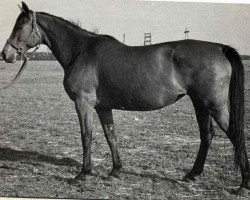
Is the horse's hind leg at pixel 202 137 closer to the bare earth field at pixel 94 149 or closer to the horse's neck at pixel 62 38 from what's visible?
the bare earth field at pixel 94 149

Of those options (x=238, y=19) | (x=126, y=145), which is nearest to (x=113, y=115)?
(x=126, y=145)

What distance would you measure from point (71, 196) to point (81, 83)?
0.81m

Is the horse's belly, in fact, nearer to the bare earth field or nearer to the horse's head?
the bare earth field

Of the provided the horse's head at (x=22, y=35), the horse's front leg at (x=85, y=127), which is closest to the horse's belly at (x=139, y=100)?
the horse's front leg at (x=85, y=127)

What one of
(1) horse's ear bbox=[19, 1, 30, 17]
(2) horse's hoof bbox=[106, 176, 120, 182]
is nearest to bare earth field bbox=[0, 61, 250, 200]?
(2) horse's hoof bbox=[106, 176, 120, 182]

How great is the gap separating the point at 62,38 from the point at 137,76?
0.61 metres

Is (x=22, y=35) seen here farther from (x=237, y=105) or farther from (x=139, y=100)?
(x=237, y=105)

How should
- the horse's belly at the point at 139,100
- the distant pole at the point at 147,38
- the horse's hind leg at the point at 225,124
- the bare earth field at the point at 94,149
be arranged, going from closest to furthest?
the horse's hind leg at the point at 225,124, the horse's belly at the point at 139,100, the bare earth field at the point at 94,149, the distant pole at the point at 147,38

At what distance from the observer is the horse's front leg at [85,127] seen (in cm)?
258

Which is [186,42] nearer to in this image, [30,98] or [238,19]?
[238,19]

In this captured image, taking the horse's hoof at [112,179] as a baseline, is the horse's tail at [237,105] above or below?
above

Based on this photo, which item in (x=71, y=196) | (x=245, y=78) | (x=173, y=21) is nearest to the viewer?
(x=245, y=78)

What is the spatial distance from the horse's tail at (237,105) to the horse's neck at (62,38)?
41.2 inches

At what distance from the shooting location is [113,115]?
2758 millimetres
